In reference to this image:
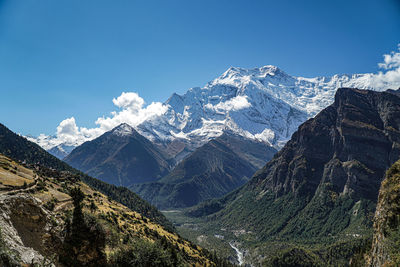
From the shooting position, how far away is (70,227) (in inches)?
1881

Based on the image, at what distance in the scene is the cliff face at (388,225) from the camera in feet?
263

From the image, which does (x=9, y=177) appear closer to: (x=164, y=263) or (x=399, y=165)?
(x=164, y=263)

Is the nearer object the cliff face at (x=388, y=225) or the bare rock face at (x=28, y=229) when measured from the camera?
the bare rock face at (x=28, y=229)

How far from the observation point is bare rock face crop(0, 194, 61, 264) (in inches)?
1494

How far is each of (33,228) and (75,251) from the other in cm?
763

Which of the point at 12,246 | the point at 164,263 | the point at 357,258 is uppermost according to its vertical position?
the point at 12,246

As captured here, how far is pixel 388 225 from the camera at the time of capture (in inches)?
3637

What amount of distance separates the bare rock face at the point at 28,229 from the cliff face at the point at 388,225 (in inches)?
3131

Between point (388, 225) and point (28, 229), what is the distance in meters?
102

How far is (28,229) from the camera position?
141ft

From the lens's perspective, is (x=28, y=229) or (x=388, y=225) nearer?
(x=28, y=229)

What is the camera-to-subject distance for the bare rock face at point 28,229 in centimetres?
3794

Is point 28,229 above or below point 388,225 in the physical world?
below

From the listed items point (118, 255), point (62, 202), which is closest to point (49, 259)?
point (118, 255)
